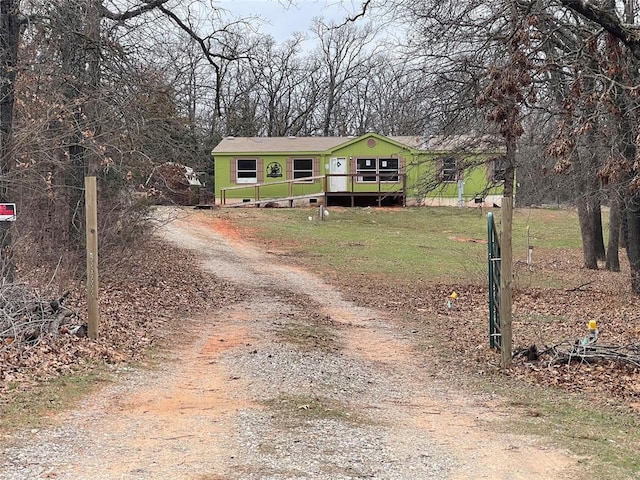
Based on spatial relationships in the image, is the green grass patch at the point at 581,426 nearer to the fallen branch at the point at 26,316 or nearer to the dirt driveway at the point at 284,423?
the dirt driveway at the point at 284,423

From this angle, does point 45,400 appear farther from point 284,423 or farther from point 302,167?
point 302,167

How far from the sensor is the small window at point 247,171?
3653 centimetres

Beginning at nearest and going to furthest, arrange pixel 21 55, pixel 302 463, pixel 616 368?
pixel 302 463, pixel 616 368, pixel 21 55

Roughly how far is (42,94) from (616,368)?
29.1 feet

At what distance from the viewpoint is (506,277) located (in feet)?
26.3

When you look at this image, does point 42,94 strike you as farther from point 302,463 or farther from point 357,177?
point 357,177

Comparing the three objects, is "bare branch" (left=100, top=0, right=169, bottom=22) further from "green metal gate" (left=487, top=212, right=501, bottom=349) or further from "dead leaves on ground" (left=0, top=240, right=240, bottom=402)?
"green metal gate" (left=487, top=212, right=501, bottom=349)

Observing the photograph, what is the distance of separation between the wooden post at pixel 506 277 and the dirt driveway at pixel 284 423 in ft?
2.43

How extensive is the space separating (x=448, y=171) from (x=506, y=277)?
8.35m

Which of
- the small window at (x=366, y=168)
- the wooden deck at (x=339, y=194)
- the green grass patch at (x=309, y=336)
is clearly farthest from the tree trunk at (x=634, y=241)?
the small window at (x=366, y=168)

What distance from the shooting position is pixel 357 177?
3606cm

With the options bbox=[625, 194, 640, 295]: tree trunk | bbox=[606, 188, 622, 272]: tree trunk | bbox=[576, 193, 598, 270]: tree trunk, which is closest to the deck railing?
bbox=[576, 193, 598, 270]: tree trunk

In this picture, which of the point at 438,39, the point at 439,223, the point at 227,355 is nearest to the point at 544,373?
the point at 227,355

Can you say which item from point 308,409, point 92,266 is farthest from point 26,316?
point 308,409
